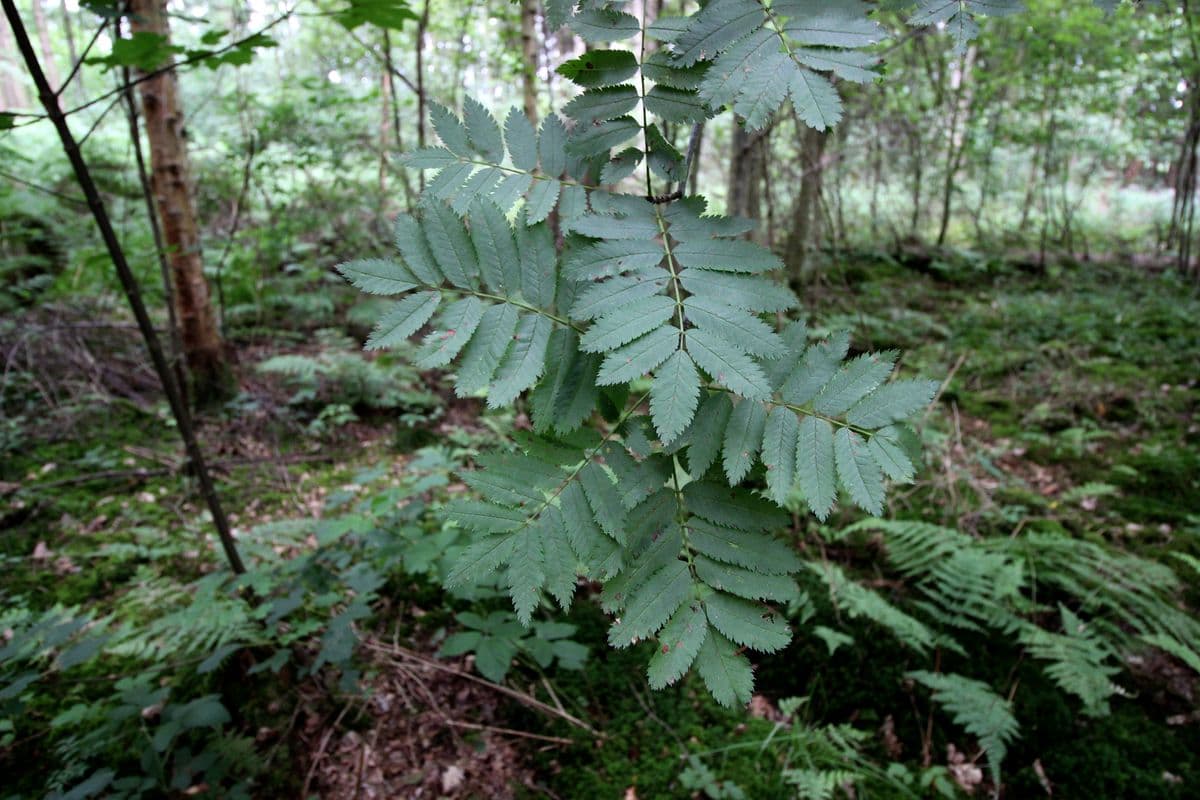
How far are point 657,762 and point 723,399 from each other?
203cm

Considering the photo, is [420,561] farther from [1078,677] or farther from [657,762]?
[1078,677]

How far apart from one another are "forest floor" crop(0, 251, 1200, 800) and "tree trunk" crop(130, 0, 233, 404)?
0.38 metres

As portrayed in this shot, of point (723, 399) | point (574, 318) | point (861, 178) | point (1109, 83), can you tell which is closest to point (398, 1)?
point (574, 318)

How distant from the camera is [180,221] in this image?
4.53 meters

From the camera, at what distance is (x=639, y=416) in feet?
3.16

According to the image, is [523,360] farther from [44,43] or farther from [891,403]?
[44,43]

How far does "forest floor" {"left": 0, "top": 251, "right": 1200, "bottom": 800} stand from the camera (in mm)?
2389

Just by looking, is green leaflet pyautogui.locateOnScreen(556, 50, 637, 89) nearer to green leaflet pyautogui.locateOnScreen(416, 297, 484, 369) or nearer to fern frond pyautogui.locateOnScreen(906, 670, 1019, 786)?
green leaflet pyautogui.locateOnScreen(416, 297, 484, 369)

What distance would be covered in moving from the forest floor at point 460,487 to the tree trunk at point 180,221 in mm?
380

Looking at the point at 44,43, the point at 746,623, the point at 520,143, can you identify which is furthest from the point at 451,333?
the point at 44,43

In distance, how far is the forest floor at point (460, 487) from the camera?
239cm

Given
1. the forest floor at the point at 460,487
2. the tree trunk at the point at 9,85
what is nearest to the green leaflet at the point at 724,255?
the forest floor at the point at 460,487

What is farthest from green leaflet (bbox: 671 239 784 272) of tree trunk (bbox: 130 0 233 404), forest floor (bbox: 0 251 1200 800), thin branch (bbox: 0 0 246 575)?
tree trunk (bbox: 130 0 233 404)

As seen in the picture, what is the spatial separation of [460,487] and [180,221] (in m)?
2.91
